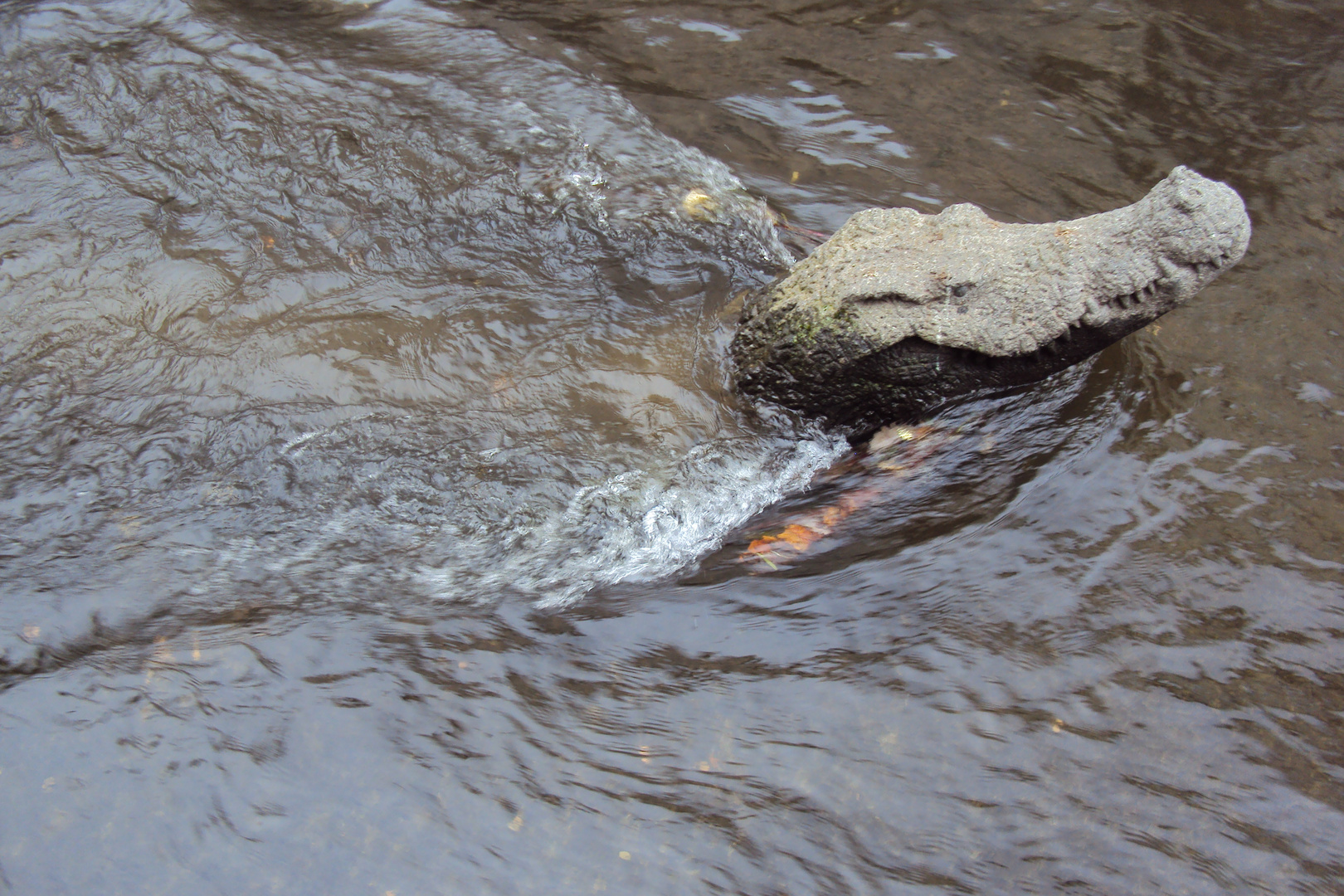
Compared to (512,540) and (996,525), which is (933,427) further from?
(512,540)

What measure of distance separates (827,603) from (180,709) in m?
2.24

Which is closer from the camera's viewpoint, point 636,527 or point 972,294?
point 972,294

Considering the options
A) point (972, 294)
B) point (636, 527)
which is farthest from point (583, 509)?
point (972, 294)

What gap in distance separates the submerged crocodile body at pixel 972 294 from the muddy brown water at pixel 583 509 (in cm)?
33

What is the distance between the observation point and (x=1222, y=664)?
2.94m

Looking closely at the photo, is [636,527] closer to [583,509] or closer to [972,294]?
[583,509]

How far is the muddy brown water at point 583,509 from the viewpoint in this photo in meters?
2.62

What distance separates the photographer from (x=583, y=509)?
3.37 m

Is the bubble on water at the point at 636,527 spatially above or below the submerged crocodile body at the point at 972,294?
below

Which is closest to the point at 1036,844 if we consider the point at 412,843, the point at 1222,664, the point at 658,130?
the point at 1222,664

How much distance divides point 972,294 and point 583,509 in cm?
169

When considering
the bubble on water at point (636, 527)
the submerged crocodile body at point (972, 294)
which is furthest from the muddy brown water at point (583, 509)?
the submerged crocodile body at point (972, 294)

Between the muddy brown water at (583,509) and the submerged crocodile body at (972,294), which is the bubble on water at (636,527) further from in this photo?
the submerged crocodile body at (972,294)

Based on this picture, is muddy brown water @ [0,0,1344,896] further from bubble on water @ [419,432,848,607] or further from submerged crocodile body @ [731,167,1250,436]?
submerged crocodile body @ [731,167,1250,436]
